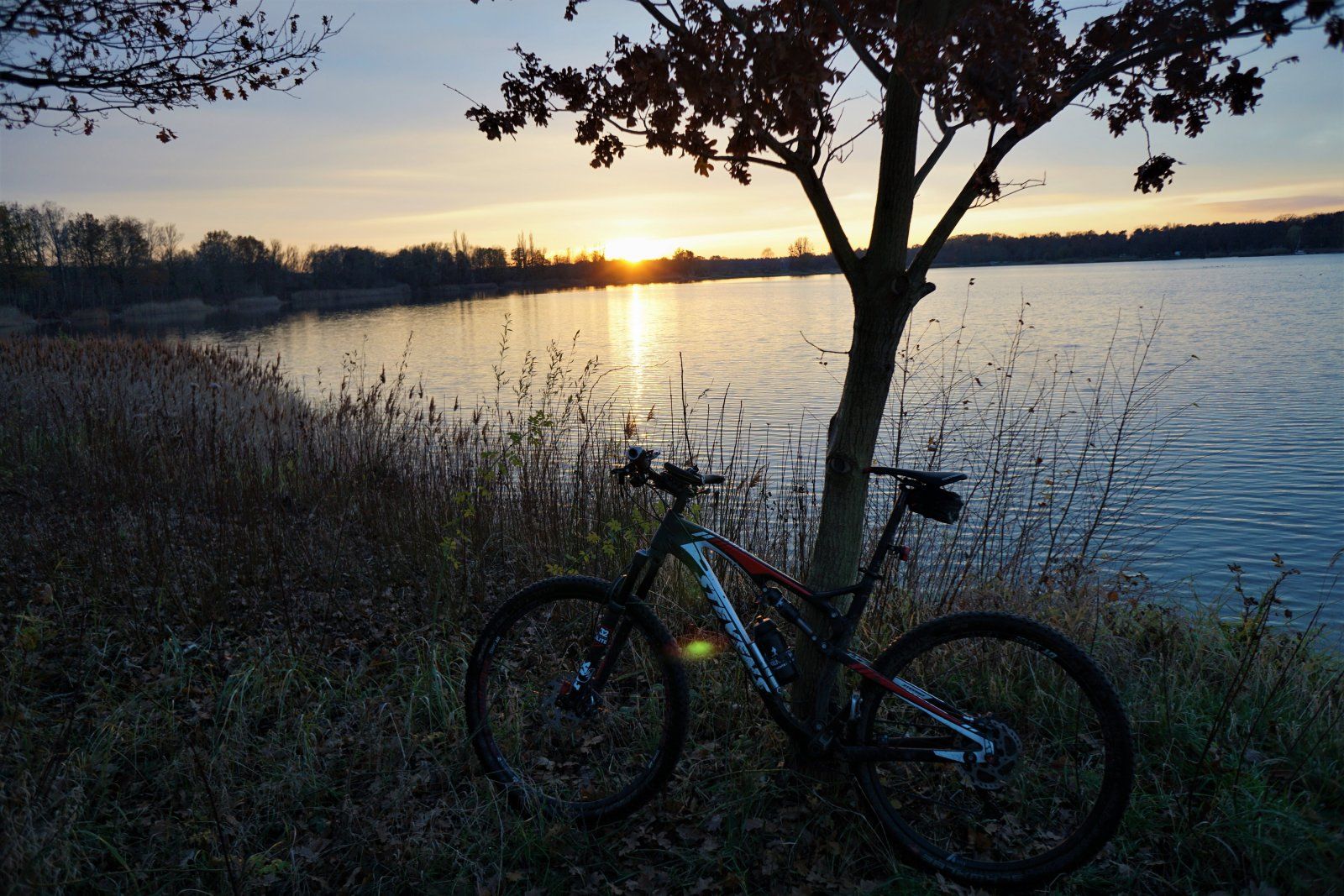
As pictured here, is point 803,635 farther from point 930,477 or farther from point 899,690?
point 930,477

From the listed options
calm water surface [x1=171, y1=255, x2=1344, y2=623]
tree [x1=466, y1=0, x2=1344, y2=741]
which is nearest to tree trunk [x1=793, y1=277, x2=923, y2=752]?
tree [x1=466, y1=0, x2=1344, y2=741]

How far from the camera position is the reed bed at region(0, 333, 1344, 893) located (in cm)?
288

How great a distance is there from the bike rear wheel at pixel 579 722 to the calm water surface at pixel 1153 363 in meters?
4.07

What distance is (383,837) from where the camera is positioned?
9.95 feet

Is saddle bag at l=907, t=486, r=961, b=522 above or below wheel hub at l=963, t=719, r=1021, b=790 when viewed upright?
above

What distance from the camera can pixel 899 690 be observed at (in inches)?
111

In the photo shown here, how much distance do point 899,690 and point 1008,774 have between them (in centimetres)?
47

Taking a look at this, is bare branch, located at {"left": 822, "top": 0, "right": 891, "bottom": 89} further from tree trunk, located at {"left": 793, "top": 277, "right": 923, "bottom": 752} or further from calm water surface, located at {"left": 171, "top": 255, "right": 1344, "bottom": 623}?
calm water surface, located at {"left": 171, "top": 255, "right": 1344, "bottom": 623}

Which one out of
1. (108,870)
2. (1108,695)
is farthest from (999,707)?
(108,870)

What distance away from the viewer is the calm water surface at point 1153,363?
28.6ft

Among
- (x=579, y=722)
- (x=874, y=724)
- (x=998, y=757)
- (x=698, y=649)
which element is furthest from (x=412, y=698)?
(x=998, y=757)

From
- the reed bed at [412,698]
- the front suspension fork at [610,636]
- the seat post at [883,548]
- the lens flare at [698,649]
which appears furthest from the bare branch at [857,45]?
the lens flare at [698,649]

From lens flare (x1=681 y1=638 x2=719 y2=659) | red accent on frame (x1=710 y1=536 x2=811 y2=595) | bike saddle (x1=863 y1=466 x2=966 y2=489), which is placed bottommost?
lens flare (x1=681 y1=638 x2=719 y2=659)

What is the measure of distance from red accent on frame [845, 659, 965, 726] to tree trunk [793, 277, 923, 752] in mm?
171
